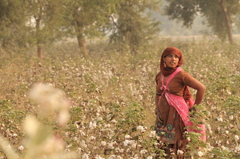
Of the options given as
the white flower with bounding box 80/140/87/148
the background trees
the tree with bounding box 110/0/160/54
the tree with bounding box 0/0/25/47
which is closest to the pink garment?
the white flower with bounding box 80/140/87/148

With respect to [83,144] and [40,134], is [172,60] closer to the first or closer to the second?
[83,144]

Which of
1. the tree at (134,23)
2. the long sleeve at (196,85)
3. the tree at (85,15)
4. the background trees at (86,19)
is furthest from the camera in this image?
the tree at (134,23)

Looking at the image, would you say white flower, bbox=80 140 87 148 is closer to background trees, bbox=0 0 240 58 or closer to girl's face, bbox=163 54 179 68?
girl's face, bbox=163 54 179 68

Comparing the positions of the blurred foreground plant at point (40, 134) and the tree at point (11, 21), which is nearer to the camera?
the blurred foreground plant at point (40, 134)

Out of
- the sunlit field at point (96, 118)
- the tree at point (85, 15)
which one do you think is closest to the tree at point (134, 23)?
the tree at point (85, 15)

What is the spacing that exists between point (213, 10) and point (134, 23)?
7.98 metres

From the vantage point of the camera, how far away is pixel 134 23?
19.0 metres

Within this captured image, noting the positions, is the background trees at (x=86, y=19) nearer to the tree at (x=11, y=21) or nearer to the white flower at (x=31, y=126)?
the tree at (x=11, y=21)

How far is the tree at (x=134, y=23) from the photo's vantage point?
18.7 metres

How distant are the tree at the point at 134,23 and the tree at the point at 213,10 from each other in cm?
465

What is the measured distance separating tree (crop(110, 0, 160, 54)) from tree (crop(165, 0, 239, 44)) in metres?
4.65

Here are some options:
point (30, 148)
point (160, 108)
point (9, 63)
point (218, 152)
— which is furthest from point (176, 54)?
point (9, 63)

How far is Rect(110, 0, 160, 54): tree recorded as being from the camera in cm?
1872

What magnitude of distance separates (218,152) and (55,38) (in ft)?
48.4
